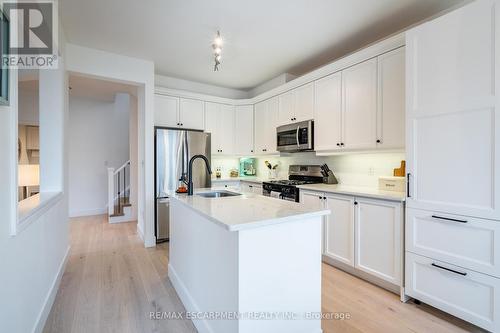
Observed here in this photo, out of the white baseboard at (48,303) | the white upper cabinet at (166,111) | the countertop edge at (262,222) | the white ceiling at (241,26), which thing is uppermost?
the white ceiling at (241,26)

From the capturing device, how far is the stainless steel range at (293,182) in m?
3.37

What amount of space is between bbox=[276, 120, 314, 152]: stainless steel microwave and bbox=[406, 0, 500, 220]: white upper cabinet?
1.40 meters

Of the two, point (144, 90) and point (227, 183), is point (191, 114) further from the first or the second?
point (227, 183)

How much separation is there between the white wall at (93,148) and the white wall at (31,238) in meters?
3.23

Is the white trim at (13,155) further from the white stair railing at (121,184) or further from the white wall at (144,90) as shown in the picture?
the white stair railing at (121,184)

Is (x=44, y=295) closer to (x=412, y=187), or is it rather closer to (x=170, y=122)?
(x=170, y=122)

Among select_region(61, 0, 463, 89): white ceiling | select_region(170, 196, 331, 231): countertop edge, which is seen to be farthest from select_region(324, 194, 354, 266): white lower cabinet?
select_region(61, 0, 463, 89): white ceiling

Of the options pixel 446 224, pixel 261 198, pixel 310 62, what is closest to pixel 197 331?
pixel 261 198

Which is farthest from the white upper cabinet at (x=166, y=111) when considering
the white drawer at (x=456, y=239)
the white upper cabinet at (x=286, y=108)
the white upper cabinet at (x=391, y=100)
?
the white drawer at (x=456, y=239)

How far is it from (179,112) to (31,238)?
9.56ft

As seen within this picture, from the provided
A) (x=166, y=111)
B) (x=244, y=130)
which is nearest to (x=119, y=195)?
(x=166, y=111)

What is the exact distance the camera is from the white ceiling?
228cm

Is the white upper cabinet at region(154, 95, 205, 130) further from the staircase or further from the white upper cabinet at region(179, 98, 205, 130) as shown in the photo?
the staircase

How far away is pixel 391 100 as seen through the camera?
2.46m
